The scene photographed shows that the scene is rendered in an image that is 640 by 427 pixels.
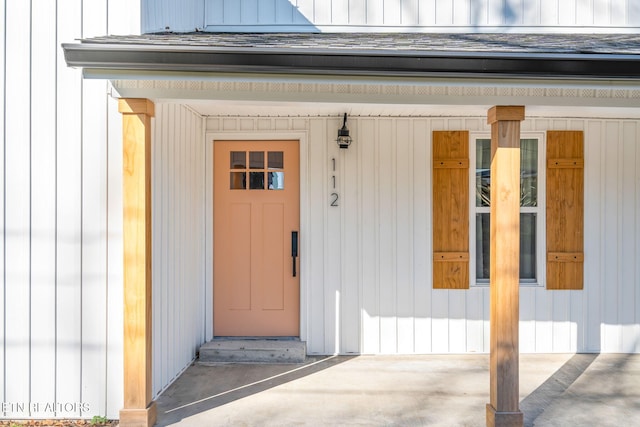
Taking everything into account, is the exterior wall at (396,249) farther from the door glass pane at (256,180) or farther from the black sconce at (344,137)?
the door glass pane at (256,180)

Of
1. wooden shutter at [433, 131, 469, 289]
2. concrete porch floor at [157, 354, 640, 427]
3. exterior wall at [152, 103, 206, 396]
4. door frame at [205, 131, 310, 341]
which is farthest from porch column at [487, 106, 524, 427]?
exterior wall at [152, 103, 206, 396]

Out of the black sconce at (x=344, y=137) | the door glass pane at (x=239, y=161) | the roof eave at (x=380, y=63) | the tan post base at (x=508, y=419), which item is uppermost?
the roof eave at (x=380, y=63)

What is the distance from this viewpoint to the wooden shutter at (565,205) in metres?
5.08

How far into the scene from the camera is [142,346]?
3312 millimetres

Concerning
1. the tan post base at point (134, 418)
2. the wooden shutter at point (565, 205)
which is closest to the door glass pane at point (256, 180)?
the tan post base at point (134, 418)

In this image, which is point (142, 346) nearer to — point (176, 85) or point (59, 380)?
point (59, 380)

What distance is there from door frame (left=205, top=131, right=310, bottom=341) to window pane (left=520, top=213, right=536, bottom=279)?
7.40ft

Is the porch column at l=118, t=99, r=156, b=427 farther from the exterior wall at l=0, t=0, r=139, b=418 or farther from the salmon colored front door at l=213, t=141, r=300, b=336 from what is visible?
the salmon colored front door at l=213, t=141, r=300, b=336

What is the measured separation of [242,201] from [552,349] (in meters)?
3.58

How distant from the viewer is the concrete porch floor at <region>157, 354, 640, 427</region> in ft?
11.7

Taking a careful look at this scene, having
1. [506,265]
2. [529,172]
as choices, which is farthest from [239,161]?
[529,172]

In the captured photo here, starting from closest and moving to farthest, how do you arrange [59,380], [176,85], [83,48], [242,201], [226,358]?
[83,48] → [176,85] → [59,380] → [226,358] → [242,201]

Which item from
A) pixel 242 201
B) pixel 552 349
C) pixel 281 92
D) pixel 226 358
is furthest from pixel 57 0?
pixel 552 349

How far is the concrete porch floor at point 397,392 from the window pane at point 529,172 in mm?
1618
